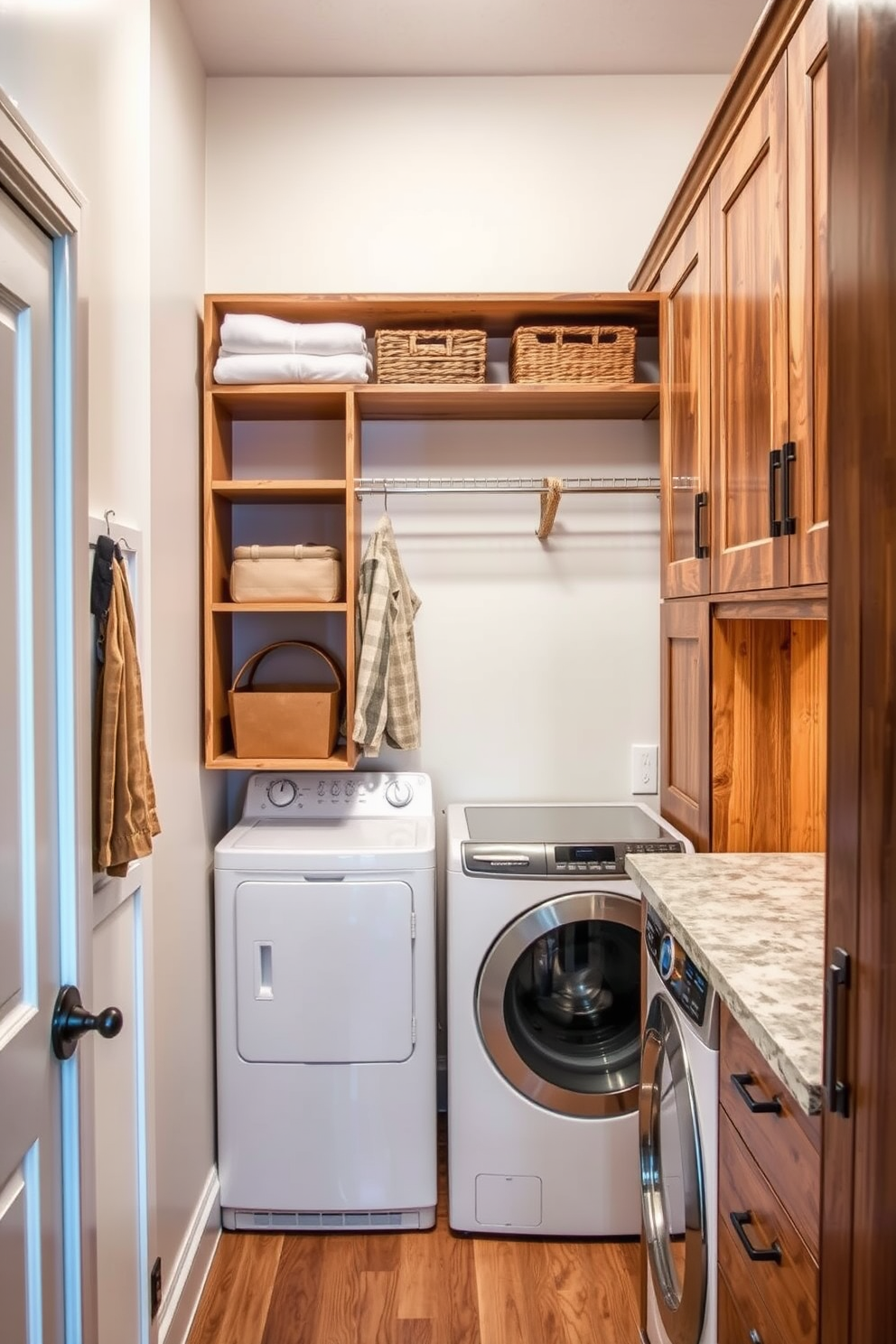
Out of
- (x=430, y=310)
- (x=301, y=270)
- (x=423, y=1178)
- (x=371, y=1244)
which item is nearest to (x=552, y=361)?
(x=430, y=310)

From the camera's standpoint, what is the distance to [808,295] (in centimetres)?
120

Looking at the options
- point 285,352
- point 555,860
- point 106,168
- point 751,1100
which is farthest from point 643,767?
point 106,168

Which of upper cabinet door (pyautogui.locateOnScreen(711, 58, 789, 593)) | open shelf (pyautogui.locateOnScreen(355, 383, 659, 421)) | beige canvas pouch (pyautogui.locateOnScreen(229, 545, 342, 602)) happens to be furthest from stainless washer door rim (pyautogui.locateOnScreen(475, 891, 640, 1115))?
open shelf (pyautogui.locateOnScreen(355, 383, 659, 421))

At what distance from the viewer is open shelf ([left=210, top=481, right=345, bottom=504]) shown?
1981mm

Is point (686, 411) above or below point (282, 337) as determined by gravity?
below

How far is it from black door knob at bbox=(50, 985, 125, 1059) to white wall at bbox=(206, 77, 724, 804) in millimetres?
1346

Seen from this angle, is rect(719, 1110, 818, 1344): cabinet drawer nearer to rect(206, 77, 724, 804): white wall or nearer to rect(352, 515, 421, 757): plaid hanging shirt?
rect(352, 515, 421, 757): plaid hanging shirt

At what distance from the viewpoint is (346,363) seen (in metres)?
1.98

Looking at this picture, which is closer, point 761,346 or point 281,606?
point 761,346

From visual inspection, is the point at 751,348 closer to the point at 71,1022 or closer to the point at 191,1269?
the point at 71,1022

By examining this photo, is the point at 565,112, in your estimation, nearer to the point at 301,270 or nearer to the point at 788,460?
the point at 301,270

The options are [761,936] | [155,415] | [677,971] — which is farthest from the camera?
[155,415]

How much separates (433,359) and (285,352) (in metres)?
0.37

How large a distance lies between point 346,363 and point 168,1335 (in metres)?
2.16
